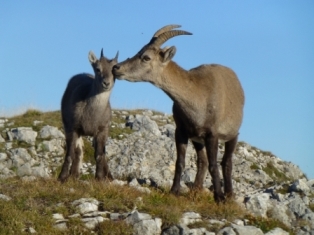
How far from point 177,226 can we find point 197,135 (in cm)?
305

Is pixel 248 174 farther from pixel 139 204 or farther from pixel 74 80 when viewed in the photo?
pixel 139 204

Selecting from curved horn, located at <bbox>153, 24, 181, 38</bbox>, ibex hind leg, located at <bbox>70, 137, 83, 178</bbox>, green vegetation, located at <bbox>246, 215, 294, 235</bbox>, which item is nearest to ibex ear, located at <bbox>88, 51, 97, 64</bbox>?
ibex hind leg, located at <bbox>70, 137, 83, 178</bbox>

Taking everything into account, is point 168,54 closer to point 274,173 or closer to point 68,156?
point 68,156

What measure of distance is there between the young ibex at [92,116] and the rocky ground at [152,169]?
119 cm

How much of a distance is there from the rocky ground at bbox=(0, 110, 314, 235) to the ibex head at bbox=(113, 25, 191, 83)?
7.91ft

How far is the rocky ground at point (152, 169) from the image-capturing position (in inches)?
433

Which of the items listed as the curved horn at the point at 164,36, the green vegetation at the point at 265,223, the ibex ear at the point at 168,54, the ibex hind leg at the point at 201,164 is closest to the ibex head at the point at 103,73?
the curved horn at the point at 164,36

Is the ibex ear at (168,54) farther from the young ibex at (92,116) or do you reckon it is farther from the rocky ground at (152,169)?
the rocky ground at (152,169)

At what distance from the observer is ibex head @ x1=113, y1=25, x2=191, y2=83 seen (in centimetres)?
1327

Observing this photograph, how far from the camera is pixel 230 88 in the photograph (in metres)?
14.6

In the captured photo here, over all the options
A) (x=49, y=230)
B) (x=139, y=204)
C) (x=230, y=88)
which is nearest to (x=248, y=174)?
(x=230, y=88)

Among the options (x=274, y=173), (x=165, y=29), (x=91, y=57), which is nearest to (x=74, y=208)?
(x=165, y=29)

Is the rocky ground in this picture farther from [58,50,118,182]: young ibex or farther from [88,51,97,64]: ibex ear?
[88,51,97,64]: ibex ear

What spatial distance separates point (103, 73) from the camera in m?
14.9
